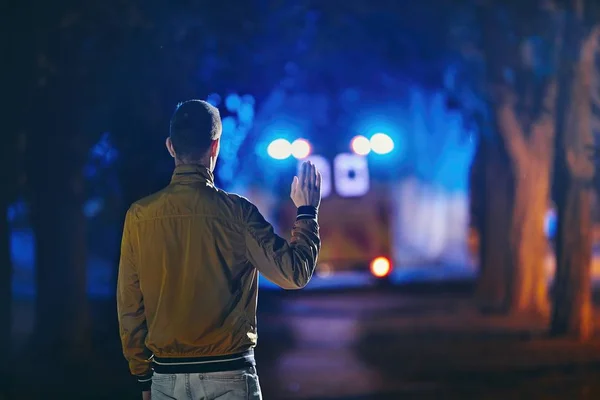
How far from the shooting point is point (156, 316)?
12.0ft

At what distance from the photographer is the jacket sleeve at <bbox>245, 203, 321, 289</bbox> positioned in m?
3.55

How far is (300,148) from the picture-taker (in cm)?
1673

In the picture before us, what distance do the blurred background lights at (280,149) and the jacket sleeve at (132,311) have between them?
40.8 ft

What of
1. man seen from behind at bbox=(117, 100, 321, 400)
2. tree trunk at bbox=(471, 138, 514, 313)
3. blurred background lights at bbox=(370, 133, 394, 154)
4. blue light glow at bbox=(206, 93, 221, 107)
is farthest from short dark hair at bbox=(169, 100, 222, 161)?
tree trunk at bbox=(471, 138, 514, 313)

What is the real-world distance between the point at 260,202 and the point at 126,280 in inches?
655

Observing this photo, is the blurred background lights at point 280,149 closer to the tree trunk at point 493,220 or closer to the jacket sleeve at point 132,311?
the tree trunk at point 493,220

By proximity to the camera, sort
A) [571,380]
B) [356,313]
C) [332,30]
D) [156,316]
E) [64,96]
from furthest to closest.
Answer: [356,313] → [332,30] → [64,96] → [571,380] → [156,316]

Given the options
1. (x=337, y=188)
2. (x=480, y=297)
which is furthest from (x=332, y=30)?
(x=480, y=297)

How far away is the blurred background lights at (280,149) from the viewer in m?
16.4

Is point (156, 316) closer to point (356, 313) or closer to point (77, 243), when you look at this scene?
point (77, 243)

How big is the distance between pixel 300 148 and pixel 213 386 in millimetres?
13256

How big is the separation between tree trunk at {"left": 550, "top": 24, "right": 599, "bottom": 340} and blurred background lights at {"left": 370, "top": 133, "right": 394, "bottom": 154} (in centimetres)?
316

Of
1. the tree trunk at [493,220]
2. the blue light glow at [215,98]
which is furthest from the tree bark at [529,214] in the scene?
the blue light glow at [215,98]

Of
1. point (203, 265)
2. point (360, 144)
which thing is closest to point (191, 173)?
point (203, 265)
